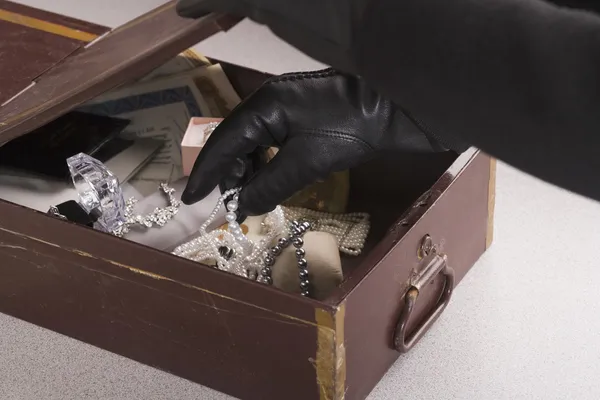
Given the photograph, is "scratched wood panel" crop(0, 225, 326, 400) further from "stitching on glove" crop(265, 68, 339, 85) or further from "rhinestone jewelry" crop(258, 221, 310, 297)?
"stitching on glove" crop(265, 68, 339, 85)

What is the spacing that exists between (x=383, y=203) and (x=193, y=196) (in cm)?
24

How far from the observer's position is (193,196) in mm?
912

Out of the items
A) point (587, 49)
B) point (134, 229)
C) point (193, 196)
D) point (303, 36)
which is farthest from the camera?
point (134, 229)

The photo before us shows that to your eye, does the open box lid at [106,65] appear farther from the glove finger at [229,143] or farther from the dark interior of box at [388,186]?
the dark interior of box at [388,186]

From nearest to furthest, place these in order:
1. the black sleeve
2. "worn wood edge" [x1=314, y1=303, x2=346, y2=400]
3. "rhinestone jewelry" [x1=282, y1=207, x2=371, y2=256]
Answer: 1. the black sleeve
2. "worn wood edge" [x1=314, y1=303, x2=346, y2=400]
3. "rhinestone jewelry" [x1=282, y1=207, x2=371, y2=256]

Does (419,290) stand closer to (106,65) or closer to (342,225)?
(342,225)

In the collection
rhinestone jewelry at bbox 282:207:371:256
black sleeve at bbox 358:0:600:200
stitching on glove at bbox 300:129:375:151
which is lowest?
rhinestone jewelry at bbox 282:207:371:256

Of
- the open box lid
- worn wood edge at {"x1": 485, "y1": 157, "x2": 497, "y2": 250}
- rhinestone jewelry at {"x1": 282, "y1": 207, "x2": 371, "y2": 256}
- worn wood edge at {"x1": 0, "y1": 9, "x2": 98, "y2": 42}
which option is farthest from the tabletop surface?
worn wood edge at {"x1": 0, "y1": 9, "x2": 98, "y2": 42}

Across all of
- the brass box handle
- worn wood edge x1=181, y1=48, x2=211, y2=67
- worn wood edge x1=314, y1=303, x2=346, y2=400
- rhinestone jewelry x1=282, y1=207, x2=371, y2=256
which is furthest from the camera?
worn wood edge x1=181, y1=48, x2=211, y2=67

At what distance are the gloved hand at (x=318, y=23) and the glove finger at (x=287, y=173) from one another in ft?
0.78

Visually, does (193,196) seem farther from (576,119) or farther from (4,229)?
(576,119)

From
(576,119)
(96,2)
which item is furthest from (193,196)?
(96,2)

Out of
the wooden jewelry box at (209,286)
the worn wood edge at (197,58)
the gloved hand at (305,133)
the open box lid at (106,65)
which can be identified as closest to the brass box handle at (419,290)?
the wooden jewelry box at (209,286)

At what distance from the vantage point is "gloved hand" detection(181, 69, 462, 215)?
2.92 ft
